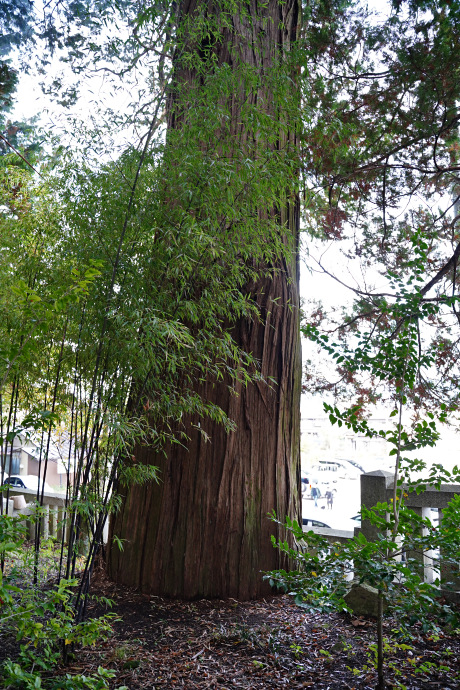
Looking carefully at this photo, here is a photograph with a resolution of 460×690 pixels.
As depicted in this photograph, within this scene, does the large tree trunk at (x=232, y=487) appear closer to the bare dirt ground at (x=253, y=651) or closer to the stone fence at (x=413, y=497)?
the bare dirt ground at (x=253, y=651)

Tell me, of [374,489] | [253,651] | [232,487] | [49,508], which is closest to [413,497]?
[374,489]

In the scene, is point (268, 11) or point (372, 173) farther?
point (372, 173)

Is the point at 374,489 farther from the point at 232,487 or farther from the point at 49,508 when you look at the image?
the point at 49,508

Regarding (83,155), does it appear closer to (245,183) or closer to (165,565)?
(245,183)

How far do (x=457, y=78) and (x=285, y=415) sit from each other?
2.77m

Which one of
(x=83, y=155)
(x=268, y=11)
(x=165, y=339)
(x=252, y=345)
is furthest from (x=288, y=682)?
(x=268, y=11)

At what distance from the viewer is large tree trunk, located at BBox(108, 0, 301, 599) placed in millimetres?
3143

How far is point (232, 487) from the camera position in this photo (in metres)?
3.24

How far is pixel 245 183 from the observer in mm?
2578

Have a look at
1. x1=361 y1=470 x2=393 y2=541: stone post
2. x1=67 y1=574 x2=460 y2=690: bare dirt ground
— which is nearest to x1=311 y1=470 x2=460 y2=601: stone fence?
x1=361 y1=470 x2=393 y2=541: stone post

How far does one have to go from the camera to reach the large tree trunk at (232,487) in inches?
124

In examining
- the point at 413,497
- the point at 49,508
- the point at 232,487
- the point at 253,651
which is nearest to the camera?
the point at 253,651

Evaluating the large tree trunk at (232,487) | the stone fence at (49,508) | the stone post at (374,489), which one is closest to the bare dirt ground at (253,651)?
the large tree trunk at (232,487)

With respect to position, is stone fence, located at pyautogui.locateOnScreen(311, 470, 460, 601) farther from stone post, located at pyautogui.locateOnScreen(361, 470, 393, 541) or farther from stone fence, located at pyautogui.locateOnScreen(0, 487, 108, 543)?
stone fence, located at pyautogui.locateOnScreen(0, 487, 108, 543)
